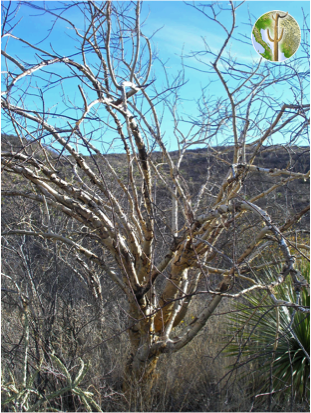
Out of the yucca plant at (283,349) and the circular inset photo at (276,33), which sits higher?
the circular inset photo at (276,33)

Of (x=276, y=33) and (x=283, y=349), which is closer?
(x=276, y=33)

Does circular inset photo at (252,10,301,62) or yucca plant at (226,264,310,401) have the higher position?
circular inset photo at (252,10,301,62)

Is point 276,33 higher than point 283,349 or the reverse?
higher

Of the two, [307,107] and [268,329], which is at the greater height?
[307,107]

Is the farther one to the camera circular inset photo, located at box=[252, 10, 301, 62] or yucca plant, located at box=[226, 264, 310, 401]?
yucca plant, located at box=[226, 264, 310, 401]

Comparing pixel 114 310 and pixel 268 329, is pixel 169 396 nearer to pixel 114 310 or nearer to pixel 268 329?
pixel 268 329

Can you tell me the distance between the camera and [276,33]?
2.90 m

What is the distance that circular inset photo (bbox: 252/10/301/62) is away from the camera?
9.34 feet

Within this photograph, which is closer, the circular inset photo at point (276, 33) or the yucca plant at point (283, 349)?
the circular inset photo at point (276, 33)

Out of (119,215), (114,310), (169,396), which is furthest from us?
(114,310)

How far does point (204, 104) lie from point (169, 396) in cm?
418

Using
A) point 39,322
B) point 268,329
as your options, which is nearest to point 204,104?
point 268,329

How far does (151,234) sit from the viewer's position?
13.2ft

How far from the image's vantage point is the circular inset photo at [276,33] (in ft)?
9.34
